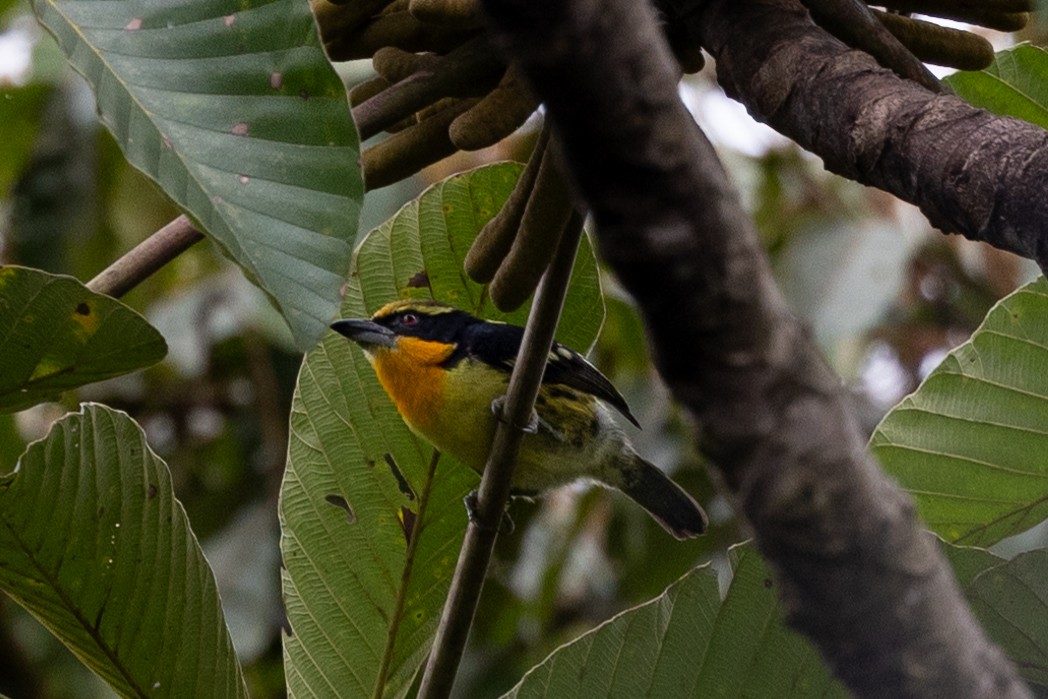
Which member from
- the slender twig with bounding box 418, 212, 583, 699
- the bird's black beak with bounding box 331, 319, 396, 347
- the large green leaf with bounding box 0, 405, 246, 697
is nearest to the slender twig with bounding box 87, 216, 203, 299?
the large green leaf with bounding box 0, 405, 246, 697

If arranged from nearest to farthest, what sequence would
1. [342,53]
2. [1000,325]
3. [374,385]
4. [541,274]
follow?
[541,274] < [342,53] < [1000,325] < [374,385]

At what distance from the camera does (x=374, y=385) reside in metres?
2.38

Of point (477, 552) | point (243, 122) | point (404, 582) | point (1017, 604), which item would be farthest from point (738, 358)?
point (404, 582)

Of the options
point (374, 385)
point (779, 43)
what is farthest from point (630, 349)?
point (779, 43)

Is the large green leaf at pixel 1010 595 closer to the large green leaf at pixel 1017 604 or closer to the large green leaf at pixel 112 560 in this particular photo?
the large green leaf at pixel 1017 604

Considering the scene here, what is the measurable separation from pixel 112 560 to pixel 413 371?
1.68 meters

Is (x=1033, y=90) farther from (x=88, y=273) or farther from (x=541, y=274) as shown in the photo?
(x=88, y=273)

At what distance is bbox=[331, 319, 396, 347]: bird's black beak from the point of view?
105 inches

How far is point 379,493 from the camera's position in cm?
227

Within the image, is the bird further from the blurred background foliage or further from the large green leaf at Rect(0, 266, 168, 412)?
the large green leaf at Rect(0, 266, 168, 412)

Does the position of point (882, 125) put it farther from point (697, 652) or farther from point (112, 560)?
point (112, 560)

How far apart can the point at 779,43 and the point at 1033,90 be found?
0.96 metres

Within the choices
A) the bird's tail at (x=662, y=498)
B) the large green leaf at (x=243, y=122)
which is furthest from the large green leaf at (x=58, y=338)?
the bird's tail at (x=662, y=498)

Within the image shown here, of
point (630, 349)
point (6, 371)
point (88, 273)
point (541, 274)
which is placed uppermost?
point (541, 274)
